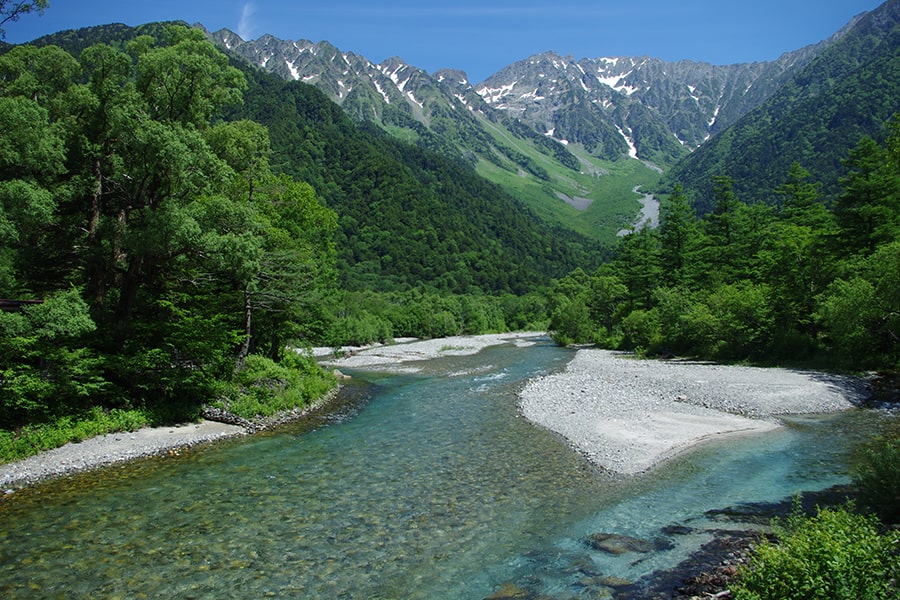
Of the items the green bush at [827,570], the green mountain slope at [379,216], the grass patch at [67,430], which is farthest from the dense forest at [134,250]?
the green mountain slope at [379,216]

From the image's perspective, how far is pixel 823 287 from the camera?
3538cm

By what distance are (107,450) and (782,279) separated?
43.8 m

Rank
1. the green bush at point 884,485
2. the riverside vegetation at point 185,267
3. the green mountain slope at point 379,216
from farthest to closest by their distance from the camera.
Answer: the green mountain slope at point 379,216
the riverside vegetation at point 185,267
the green bush at point 884,485

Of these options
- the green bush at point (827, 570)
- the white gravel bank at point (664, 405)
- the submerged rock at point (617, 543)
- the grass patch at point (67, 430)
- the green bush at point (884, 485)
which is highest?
the grass patch at point (67, 430)

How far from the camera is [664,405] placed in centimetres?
2359

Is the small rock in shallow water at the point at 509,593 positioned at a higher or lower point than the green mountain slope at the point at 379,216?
lower

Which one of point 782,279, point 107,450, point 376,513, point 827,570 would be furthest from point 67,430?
point 782,279

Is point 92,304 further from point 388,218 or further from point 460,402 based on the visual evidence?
point 388,218

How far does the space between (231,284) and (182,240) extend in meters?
7.56

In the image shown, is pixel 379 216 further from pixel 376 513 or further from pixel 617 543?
pixel 617 543

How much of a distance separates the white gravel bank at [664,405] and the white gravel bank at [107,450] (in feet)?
45.6

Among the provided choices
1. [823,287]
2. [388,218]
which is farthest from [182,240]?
[388,218]

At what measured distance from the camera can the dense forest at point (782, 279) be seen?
27.9 meters

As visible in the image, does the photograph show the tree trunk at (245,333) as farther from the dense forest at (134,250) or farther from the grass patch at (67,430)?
the grass patch at (67,430)
